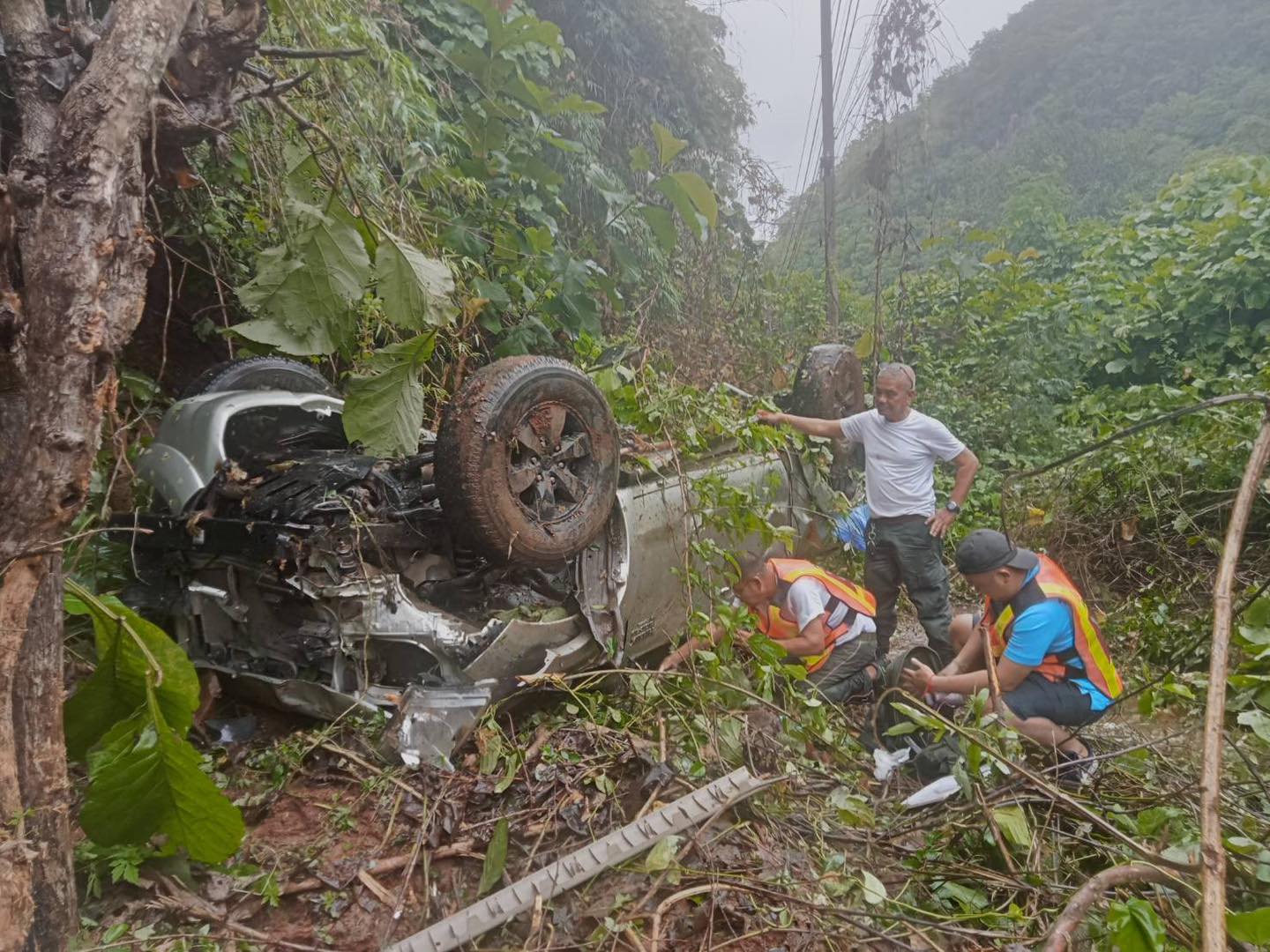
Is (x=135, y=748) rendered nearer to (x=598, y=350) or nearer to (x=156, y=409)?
(x=598, y=350)

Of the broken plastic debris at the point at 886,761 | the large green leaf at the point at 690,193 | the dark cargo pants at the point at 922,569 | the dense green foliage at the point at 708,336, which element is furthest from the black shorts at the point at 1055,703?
the large green leaf at the point at 690,193

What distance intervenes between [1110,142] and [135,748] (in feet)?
79.1

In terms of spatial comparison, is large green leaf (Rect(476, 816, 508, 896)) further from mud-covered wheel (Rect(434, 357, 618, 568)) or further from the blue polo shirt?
the blue polo shirt

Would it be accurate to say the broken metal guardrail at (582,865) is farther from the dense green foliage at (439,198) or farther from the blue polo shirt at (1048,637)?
the dense green foliage at (439,198)

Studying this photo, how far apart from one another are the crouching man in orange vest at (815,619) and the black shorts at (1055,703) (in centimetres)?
74

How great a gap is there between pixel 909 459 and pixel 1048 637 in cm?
146

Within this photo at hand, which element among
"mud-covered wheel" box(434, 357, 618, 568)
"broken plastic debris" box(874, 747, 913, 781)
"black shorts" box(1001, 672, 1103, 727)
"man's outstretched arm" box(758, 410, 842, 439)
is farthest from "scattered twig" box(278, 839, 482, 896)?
"man's outstretched arm" box(758, 410, 842, 439)

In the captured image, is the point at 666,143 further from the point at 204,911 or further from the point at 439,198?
the point at 204,911

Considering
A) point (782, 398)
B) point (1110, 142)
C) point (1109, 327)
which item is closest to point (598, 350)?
point (782, 398)

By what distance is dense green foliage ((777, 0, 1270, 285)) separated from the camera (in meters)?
13.7

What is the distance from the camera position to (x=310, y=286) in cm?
270

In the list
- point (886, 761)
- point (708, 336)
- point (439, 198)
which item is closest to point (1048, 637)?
point (886, 761)

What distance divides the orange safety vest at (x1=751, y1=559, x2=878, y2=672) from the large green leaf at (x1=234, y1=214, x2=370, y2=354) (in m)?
2.24

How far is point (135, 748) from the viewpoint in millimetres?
1836
